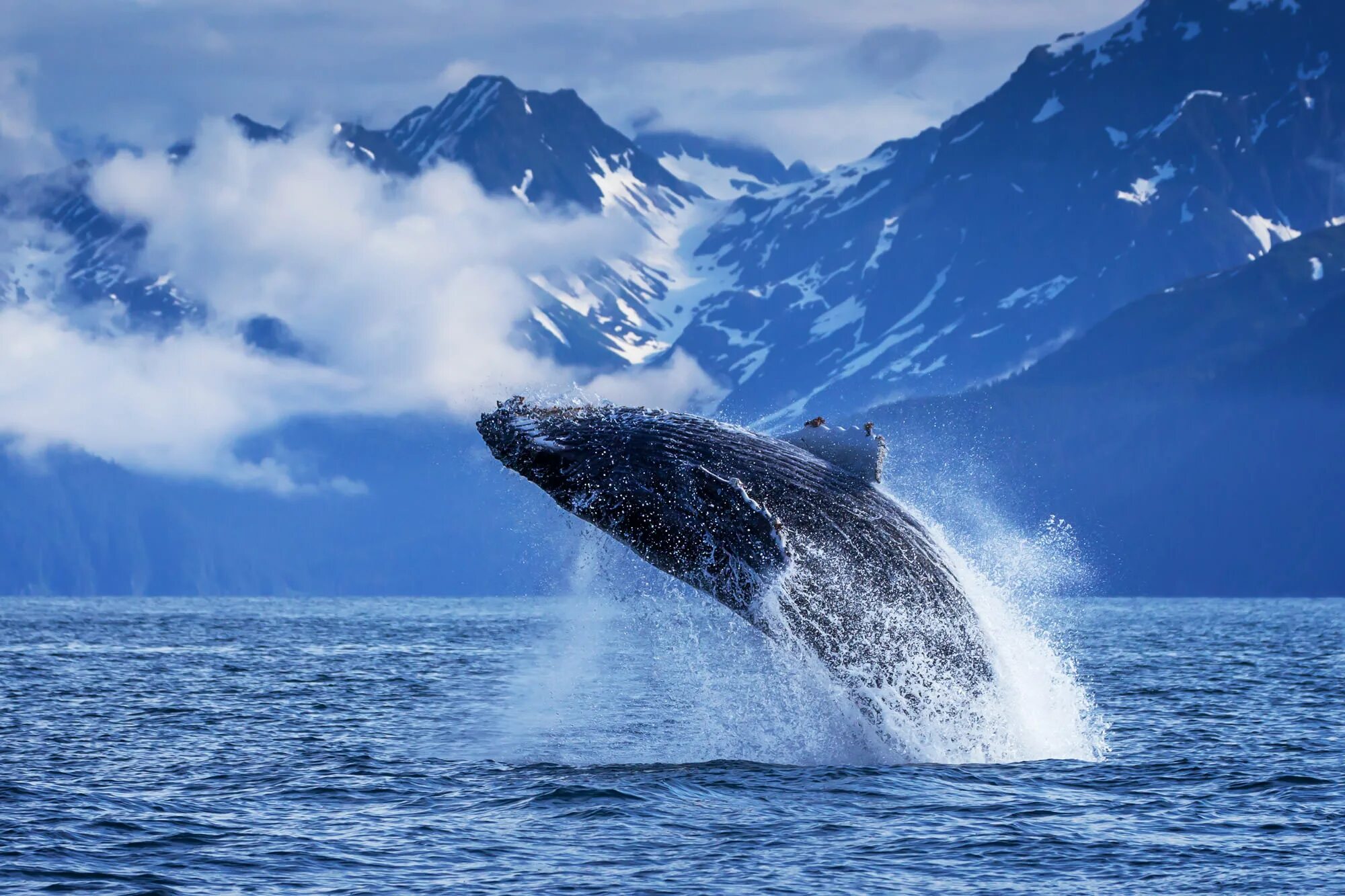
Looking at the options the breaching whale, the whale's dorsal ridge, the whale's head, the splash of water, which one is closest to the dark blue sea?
the splash of water

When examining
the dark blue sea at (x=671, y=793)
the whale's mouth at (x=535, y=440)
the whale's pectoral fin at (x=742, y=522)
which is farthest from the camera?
the dark blue sea at (x=671, y=793)

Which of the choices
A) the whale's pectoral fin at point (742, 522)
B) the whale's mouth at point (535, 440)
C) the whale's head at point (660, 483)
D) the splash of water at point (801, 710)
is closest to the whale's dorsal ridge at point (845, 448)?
the whale's head at point (660, 483)

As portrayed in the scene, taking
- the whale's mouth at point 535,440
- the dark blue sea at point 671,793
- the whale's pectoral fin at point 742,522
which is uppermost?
the whale's mouth at point 535,440

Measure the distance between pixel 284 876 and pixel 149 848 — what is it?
87.2 inches

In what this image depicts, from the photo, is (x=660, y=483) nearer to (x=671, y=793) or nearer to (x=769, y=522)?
(x=769, y=522)

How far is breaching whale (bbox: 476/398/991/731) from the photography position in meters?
14.6

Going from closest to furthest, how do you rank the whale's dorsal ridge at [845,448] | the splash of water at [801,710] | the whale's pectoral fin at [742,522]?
the whale's pectoral fin at [742,522], the whale's dorsal ridge at [845,448], the splash of water at [801,710]

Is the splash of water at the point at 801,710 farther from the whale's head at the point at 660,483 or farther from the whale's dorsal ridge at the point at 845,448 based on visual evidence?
the whale's dorsal ridge at the point at 845,448

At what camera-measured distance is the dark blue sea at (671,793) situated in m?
16.0

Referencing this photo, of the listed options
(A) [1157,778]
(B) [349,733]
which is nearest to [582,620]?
(B) [349,733]

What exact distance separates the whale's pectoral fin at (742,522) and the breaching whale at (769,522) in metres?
0.01

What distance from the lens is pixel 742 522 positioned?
14.4 metres

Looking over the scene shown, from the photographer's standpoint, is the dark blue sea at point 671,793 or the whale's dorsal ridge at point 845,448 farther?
the dark blue sea at point 671,793

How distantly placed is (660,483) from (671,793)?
6.32m
